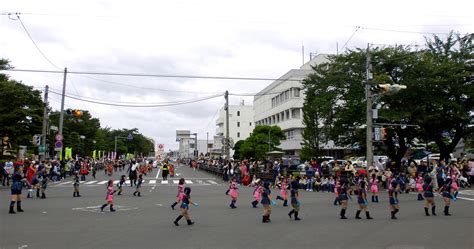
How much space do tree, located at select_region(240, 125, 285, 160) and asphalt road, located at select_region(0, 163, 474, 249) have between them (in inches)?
1805

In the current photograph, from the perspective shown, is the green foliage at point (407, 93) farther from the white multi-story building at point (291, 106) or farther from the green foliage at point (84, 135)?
the green foliage at point (84, 135)

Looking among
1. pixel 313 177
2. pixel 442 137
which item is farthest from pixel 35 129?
pixel 442 137

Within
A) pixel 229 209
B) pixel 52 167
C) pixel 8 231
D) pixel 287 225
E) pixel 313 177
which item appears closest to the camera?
pixel 8 231

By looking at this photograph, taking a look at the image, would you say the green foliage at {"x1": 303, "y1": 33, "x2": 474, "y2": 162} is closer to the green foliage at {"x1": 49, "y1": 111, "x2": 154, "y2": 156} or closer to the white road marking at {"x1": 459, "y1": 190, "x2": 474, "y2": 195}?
the white road marking at {"x1": 459, "y1": 190, "x2": 474, "y2": 195}

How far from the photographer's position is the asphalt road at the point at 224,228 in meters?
9.78

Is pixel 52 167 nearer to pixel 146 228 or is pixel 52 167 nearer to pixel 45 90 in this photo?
pixel 45 90

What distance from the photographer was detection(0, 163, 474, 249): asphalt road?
9.78m

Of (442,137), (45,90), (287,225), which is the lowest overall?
(287,225)

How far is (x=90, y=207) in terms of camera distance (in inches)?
664

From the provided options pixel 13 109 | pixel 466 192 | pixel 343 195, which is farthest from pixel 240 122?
pixel 343 195

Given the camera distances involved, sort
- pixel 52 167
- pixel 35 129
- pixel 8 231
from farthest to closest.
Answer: pixel 35 129 → pixel 52 167 → pixel 8 231

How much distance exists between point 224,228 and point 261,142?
52.9m

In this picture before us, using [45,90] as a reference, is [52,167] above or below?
below

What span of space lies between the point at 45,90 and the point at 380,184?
86.0 ft
